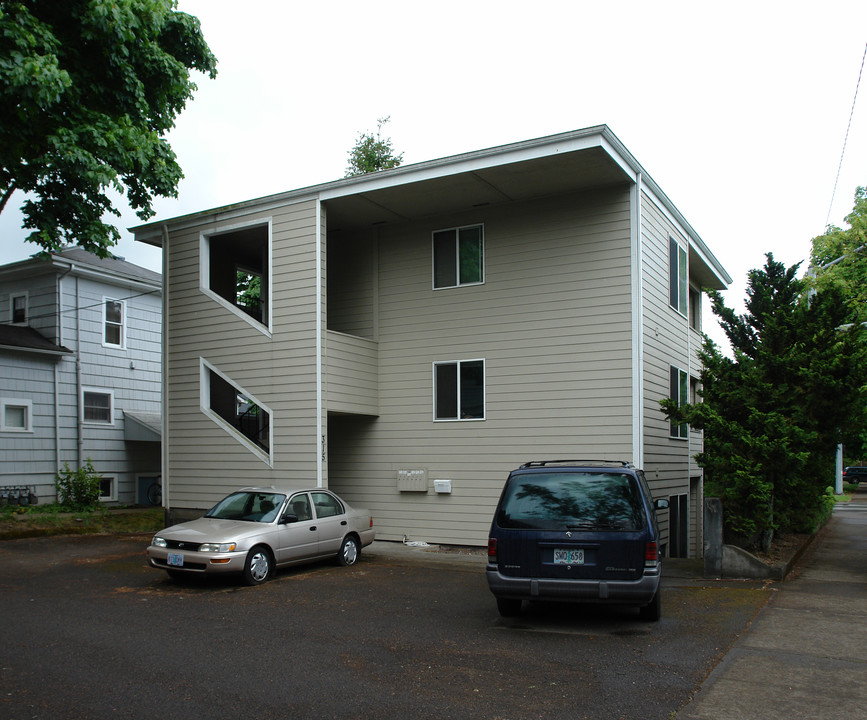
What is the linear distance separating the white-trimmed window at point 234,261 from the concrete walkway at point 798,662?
1083 centimetres

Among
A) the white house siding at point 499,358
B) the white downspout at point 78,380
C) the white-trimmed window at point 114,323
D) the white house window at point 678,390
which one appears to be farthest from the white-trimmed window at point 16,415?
the white house window at point 678,390

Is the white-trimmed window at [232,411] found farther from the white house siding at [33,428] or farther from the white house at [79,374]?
the white house siding at [33,428]

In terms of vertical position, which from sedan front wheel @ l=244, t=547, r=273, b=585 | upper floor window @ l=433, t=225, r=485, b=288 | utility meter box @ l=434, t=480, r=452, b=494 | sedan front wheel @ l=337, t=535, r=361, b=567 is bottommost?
sedan front wheel @ l=337, t=535, r=361, b=567

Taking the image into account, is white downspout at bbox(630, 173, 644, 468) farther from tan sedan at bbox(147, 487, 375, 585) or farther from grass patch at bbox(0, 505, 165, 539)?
grass patch at bbox(0, 505, 165, 539)

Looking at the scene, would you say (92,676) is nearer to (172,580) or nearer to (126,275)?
(172,580)

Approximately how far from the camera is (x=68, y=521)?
17203 mm

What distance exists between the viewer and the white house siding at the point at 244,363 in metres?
15.1

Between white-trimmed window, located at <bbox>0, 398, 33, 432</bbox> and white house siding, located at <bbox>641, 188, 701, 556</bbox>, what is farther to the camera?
white-trimmed window, located at <bbox>0, 398, 33, 432</bbox>

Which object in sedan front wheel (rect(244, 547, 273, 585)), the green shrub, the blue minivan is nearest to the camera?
the blue minivan

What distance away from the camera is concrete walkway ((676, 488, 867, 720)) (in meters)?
5.46

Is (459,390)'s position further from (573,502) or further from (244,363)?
(573,502)

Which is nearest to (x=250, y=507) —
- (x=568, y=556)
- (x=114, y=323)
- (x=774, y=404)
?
(x=568, y=556)

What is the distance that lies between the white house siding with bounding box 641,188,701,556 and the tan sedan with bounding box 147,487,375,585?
221 inches

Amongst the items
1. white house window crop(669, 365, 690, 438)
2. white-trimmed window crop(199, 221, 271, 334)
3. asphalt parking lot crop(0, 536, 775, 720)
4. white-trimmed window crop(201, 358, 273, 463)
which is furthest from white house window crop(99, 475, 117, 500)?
white house window crop(669, 365, 690, 438)
